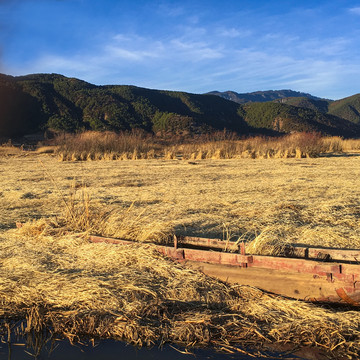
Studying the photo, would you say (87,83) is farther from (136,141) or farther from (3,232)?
(3,232)

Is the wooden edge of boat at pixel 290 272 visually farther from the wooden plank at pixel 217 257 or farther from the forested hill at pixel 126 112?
the forested hill at pixel 126 112

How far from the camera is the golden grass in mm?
2602

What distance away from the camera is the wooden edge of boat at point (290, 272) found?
292 cm

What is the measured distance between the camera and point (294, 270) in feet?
10.2

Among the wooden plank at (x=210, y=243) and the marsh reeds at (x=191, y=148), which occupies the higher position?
the marsh reeds at (x=191, y=148)

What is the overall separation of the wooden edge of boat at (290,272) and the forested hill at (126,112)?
1847 inches

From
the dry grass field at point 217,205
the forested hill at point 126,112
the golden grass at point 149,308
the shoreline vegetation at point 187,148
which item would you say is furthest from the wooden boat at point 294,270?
the forested hill at point 126,112

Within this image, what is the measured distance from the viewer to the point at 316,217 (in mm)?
5285

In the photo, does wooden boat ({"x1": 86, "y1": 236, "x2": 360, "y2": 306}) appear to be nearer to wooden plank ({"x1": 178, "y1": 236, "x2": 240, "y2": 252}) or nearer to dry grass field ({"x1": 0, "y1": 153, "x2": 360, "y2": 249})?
wooden plank ({"x1": 178, "y1": 236, "x2": 240, "y2": 252})

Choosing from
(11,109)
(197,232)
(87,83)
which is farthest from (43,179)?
(87,83)

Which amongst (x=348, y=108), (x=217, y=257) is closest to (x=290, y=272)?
(x=217, y=257)

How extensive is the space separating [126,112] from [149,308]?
187 ft

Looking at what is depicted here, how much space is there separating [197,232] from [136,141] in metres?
16.0

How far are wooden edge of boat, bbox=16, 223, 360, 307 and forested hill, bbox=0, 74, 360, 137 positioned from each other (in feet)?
154
